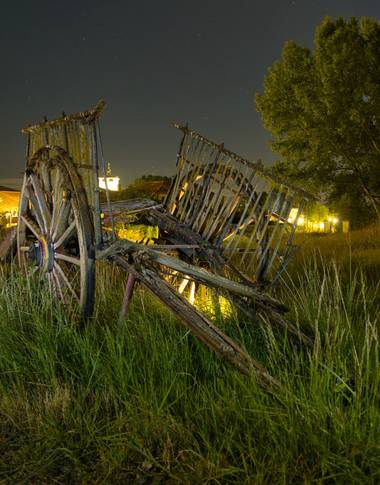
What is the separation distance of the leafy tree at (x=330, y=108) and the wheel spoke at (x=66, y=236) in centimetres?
1635

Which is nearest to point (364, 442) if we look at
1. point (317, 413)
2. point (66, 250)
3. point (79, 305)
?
point (317, 413)

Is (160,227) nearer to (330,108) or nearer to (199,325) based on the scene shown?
(199,325)

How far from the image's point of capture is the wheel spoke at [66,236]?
14.0 ft

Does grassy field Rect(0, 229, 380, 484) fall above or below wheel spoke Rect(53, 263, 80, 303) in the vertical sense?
below

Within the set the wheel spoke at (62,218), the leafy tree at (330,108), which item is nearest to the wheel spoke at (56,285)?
the wheel spoke at (62,218)

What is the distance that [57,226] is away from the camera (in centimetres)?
456

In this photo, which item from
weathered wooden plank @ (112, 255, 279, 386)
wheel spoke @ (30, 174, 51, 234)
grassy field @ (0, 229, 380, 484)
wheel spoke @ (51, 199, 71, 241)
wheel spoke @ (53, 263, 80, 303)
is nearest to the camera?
grassy field @ (0, 229, 380, 484)

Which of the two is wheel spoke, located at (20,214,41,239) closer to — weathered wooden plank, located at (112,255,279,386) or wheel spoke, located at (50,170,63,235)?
wheel spoke, located at (50,170,63,235)

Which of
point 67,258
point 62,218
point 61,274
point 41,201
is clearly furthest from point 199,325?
point 41,201

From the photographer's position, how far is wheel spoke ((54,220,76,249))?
169 inches

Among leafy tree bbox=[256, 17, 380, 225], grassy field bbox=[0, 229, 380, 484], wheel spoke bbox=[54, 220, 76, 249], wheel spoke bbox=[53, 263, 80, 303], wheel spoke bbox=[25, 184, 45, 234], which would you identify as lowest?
grassy field bbox=[0, 229, 380, 484]

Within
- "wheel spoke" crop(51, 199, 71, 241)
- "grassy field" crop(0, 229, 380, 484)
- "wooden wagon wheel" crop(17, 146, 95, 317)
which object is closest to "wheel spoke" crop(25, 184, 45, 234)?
"wooden wagon wheel" crop(17, 146, 95, 317)

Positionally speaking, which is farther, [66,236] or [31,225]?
[31,225]

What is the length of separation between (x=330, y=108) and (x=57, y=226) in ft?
54.1
